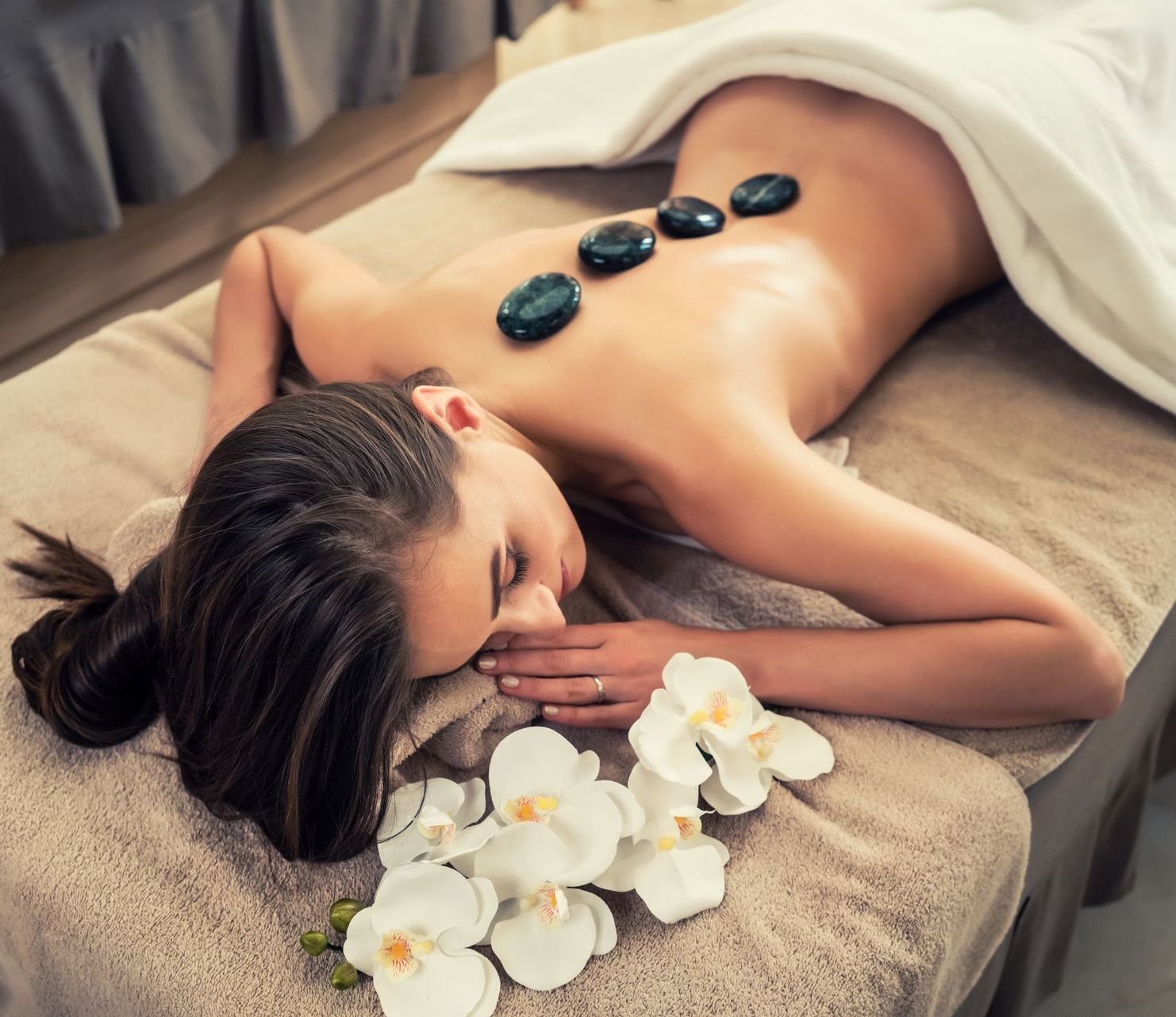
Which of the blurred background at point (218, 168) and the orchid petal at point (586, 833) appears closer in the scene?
the orchid petal at point (586, 833)

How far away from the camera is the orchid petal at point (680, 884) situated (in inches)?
32.6

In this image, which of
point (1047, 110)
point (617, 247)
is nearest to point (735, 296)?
point (617, 247)

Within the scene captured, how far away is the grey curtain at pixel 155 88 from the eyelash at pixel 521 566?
127 centimetres

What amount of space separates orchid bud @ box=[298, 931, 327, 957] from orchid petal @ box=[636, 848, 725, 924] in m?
0.24

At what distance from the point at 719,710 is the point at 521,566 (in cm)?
21

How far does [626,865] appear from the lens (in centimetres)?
85

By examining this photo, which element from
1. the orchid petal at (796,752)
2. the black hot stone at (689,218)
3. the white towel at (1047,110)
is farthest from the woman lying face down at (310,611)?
the white towel at (1047,110)

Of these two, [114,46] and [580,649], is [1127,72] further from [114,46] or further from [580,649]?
[114,46]

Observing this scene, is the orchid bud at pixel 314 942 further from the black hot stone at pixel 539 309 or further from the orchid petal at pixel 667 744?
the black hot stone at pixel 539 309

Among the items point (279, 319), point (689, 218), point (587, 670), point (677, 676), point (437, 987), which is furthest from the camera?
point (279, 319)

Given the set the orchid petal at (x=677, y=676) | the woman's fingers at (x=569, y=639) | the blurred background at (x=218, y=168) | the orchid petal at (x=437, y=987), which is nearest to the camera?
the orchid petal at (x=437, y=987)

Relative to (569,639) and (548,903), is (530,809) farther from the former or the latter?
(569,639)

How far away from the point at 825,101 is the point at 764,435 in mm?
598

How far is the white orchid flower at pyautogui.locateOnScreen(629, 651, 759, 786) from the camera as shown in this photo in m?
0.86
